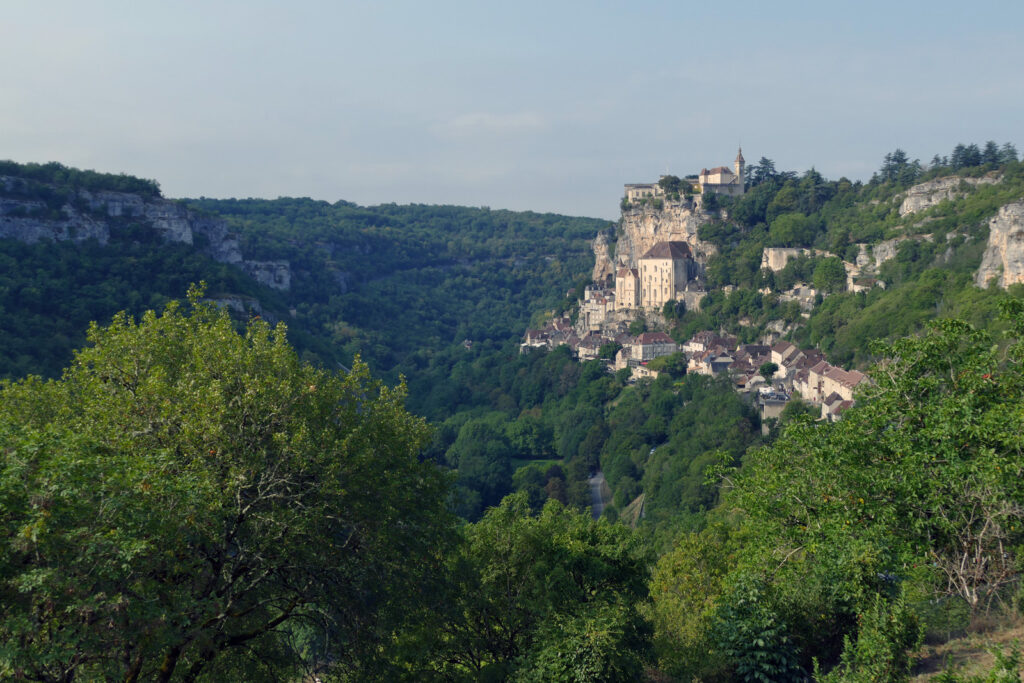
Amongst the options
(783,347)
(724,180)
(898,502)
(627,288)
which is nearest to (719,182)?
(724,180)

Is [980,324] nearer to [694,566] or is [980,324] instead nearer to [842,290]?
[842,290]

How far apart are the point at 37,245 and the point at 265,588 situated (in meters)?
65.1

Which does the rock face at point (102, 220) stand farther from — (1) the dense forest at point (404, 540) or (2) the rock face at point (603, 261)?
(1) the dense forest at point (404, 540)

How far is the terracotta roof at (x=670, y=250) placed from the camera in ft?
315

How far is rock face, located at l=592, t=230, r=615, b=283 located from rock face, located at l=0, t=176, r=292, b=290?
51.3 meters

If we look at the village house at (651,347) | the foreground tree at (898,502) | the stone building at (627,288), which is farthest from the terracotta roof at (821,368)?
the foreground tree at (898,502)

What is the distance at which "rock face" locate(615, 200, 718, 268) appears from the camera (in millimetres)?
99625

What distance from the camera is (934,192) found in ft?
266

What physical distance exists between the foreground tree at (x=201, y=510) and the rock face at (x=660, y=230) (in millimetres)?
88414

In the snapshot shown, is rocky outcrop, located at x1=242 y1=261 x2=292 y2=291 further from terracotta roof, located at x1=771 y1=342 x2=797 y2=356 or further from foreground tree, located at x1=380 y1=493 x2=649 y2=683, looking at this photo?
foreground tree, located at x1=380 y1=493 x2=649 y2=683

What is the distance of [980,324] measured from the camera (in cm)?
4797

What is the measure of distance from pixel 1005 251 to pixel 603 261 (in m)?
69.6

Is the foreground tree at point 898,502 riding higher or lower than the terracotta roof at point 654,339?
higher

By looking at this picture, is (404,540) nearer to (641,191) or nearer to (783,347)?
(783,347)
